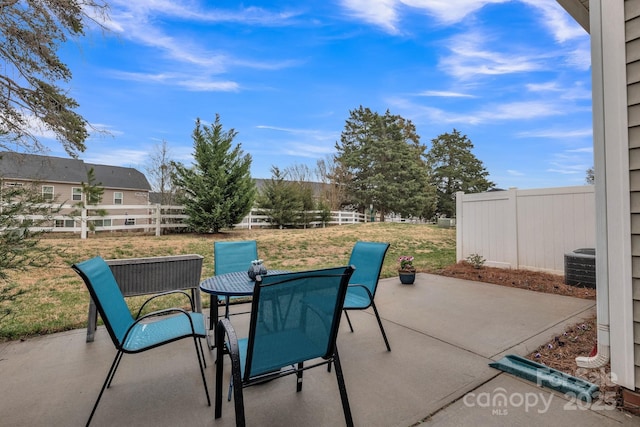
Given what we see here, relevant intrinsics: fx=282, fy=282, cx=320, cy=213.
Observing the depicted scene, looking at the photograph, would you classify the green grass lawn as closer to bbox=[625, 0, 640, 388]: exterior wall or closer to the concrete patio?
the concrete patio

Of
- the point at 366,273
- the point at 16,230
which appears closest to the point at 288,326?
the point at 366,273

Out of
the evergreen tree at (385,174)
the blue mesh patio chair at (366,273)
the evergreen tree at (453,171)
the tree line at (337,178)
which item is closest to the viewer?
the blue mesh patio chair at (366,273)

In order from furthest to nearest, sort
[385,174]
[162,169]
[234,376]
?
1. [385,174]
2. [162,169]
3. [234,376]

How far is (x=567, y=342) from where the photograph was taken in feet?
8.24

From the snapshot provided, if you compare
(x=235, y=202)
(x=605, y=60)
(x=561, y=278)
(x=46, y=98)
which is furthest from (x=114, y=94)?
(x=561, y=278)

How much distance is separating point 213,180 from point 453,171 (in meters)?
21.3

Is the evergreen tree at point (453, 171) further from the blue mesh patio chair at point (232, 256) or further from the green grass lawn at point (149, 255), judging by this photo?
the blue mesh patio chair at point (232, 256)

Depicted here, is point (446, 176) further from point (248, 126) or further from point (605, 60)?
point (605, 60)

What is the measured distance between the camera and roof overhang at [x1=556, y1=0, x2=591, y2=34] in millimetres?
2654

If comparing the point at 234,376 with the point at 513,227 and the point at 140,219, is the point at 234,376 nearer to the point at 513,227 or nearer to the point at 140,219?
the point at 513,227

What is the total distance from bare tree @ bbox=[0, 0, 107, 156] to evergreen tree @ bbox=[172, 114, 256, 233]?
5396 mm

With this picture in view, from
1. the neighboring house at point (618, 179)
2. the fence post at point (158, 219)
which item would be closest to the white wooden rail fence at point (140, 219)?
the fence post at point (158, 219)

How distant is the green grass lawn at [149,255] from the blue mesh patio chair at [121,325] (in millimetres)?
1849

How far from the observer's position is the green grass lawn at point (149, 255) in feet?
11.1
